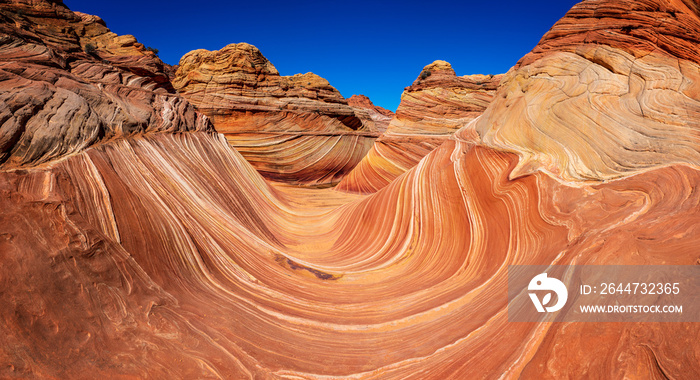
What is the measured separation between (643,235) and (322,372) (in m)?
2.80

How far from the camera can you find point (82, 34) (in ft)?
44.5

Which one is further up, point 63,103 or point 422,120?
point 422,120

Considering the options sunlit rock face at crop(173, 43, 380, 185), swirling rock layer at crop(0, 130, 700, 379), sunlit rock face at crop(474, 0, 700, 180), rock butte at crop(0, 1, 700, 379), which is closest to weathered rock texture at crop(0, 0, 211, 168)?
rock butte at crop(0, 1, 700, 379)

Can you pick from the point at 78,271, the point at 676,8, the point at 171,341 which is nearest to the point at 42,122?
the point at 78,271

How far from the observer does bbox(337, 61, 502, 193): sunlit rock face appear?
12.8m

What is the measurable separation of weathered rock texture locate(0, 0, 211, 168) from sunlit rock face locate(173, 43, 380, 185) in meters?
6.46

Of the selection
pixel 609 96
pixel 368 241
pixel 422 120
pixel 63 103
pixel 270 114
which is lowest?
pixel 368 241

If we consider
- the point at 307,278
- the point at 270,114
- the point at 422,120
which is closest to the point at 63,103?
the point at 307,278

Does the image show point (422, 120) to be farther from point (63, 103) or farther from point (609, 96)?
point (63, 103)

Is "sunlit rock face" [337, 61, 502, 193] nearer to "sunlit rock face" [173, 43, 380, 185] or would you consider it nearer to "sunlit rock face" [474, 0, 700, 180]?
"sunlit rock face" [173, 43, 380, 185]

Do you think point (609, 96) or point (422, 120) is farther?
point (422, 120)

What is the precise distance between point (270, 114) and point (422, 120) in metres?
6.79

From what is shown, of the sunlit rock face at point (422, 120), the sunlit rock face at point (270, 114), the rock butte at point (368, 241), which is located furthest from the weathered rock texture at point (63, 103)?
the sunlit rock face at point (422, 120)

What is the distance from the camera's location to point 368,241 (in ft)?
20.6
